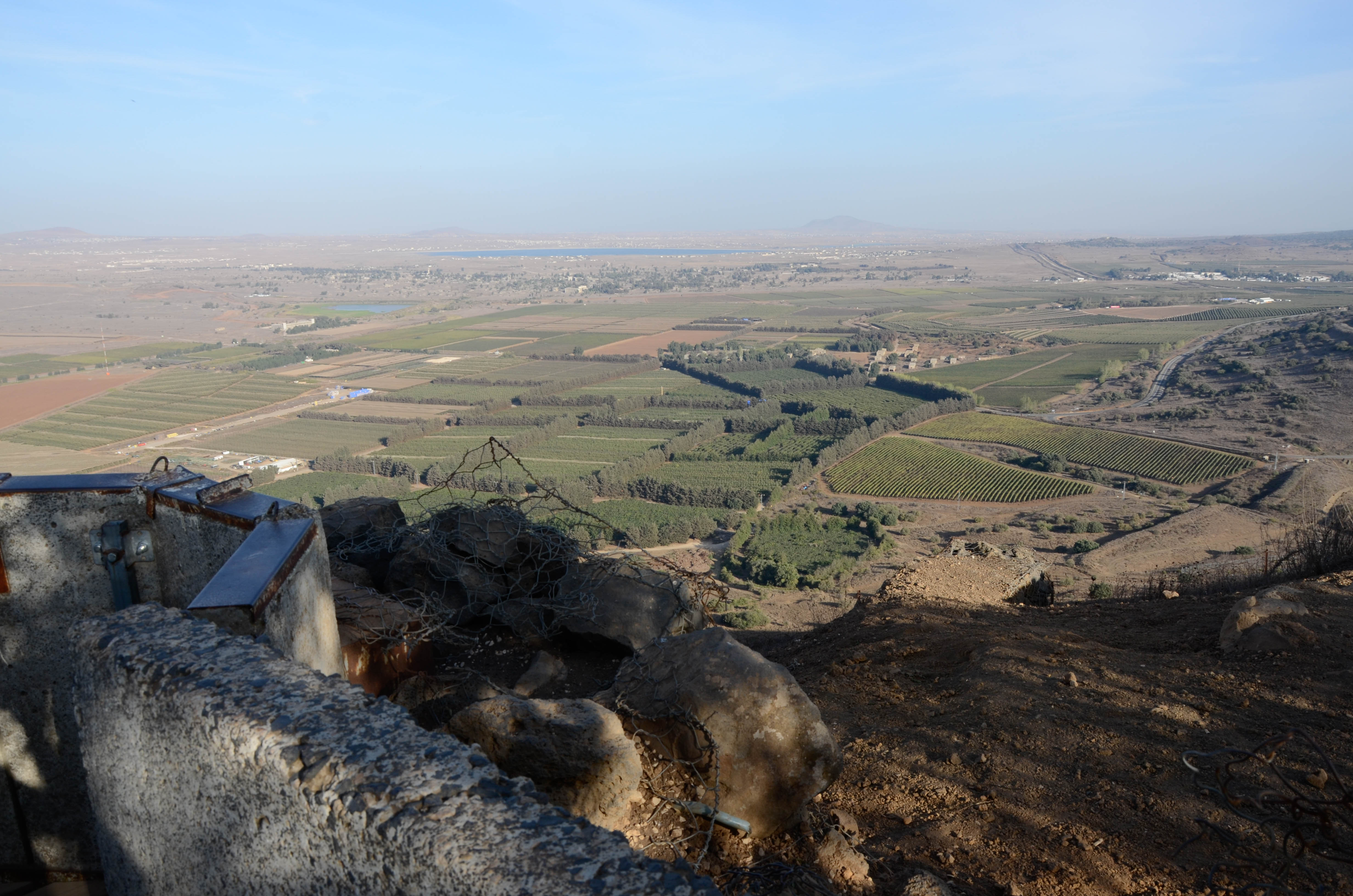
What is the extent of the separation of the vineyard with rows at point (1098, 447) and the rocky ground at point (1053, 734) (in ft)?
156

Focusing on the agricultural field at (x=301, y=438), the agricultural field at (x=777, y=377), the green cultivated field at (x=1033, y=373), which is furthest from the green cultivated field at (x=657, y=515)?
the green cultivated field at (x=1033, y=373)

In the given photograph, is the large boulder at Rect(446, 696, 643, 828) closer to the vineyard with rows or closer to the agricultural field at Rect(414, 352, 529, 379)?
the vineyard with rows

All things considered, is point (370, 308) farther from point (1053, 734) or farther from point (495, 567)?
point (1053, 734)

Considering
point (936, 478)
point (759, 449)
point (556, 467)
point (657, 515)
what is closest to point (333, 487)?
point (556, 467)

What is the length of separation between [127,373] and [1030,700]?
9461 centimetres

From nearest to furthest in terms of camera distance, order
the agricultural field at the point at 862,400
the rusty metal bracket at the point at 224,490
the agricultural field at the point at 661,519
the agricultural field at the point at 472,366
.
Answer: the rusty metal bracket at the point at 224,490 < the agricultural field at the point at 661,519 < the agricultural field at the point at 862,400 < the agricultural field at the point at 472,366

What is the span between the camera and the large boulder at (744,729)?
16.5ft

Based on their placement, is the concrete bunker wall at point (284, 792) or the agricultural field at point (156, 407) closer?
the concrete bunker wall at point (284, 792)

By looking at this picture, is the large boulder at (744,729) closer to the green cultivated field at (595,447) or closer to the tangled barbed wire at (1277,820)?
the tangled barbed wire at (1277,820)

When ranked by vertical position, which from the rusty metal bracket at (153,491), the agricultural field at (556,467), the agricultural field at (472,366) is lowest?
the agricultural field at (556,467)

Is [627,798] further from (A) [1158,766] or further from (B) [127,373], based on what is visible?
(B) [127,373]

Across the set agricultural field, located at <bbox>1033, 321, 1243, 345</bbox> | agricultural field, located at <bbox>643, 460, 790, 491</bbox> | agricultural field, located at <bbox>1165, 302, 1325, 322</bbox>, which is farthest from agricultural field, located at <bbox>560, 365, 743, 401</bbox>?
agricultural field, located at <bbox>1165, 302, 1325, 322</bbox>

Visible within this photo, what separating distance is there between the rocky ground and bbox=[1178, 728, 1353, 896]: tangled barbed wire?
122 millimetres

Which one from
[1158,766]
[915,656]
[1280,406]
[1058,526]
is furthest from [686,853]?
[1280,406]
